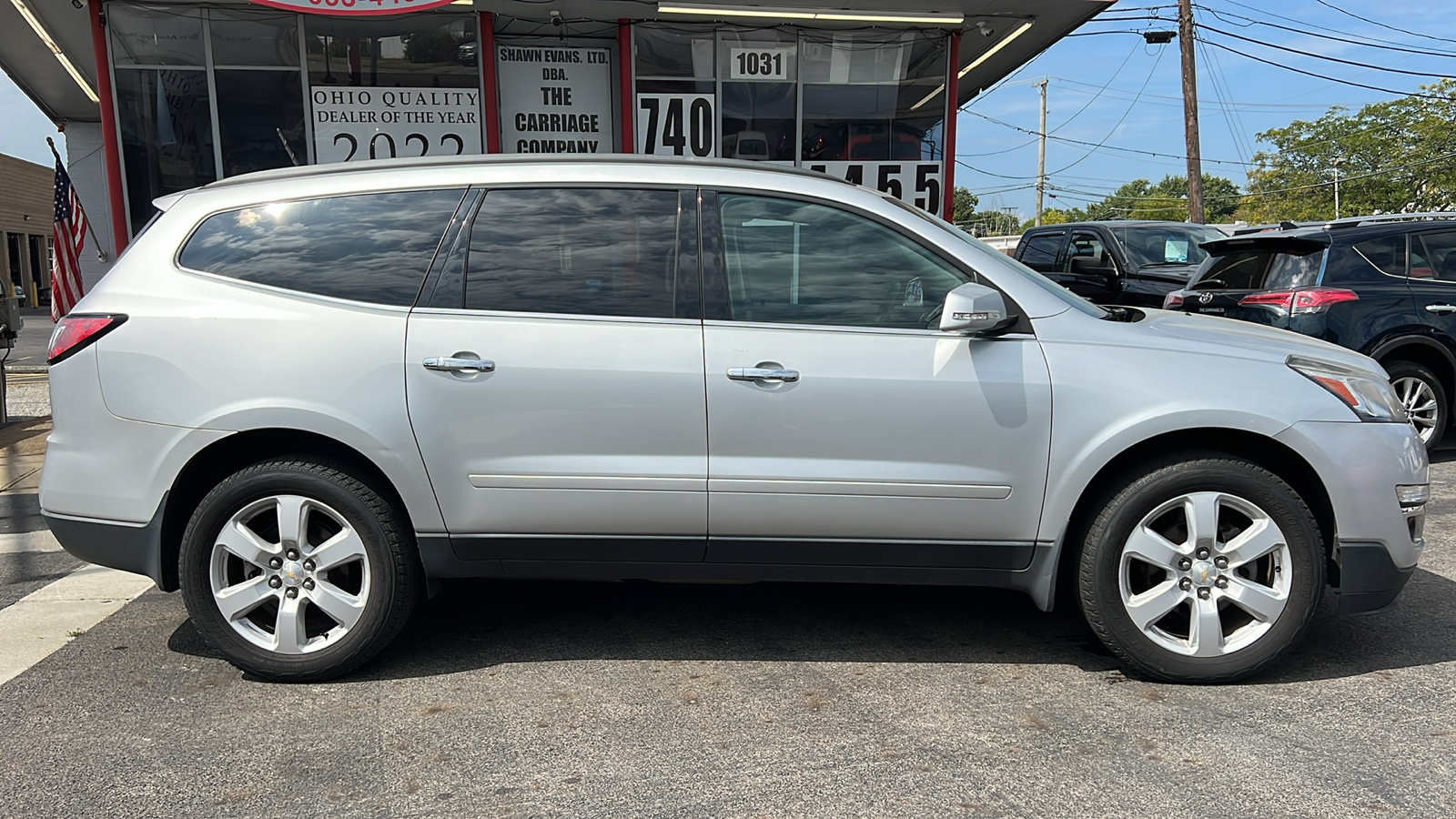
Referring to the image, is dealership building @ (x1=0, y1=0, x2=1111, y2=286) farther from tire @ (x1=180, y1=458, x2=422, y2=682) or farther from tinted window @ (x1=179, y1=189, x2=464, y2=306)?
tire @ (x1=180, y1=458, x2=422, y2=682)

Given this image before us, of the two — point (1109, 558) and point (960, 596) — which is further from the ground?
point (1109, 558)

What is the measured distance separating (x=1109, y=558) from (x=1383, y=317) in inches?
208

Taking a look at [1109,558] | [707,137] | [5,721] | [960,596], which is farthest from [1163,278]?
[5,721]

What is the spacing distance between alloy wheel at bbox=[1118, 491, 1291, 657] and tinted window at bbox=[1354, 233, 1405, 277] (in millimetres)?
5013

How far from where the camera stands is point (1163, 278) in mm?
10906

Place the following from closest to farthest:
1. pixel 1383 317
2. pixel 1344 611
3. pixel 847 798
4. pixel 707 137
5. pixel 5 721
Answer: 1. pixel 847 798
2. pixel 5 721
3. pixel 1344 611
4. pixel 1383 317
5. pixel 707 137

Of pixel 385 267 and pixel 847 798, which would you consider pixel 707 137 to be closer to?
pixel 385 267

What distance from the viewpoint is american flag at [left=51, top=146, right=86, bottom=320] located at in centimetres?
1219

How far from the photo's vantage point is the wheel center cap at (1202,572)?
3562mm

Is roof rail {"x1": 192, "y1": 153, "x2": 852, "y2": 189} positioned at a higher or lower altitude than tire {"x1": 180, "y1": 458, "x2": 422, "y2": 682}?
higher

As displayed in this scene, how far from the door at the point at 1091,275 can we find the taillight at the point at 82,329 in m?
9.65

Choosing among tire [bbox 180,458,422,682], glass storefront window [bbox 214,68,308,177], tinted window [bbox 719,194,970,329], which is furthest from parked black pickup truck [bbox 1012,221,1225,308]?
tire [bbox 180,458,422,682]

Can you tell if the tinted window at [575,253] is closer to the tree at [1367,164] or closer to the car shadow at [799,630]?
the car shadow at [799,630]

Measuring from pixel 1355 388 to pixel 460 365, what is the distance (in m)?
3.17
